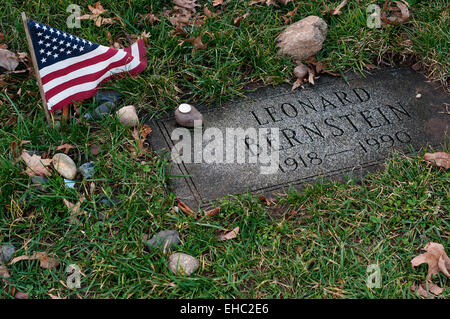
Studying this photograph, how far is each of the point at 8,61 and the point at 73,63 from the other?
75cm

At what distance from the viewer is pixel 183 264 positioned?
257 cm

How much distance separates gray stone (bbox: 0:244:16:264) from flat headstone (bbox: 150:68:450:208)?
94 centimetres

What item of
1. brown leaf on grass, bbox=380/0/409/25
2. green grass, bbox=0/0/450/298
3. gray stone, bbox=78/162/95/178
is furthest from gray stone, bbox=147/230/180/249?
brown leaf on grass, bbox=380/0/409/25

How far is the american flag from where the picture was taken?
9.41ft

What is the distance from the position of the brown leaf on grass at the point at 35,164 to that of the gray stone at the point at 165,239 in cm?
77

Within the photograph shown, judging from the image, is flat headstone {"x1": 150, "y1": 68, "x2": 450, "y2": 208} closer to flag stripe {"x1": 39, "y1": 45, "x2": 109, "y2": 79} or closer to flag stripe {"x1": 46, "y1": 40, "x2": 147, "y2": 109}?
flag stripe {"x1": 46, "y1": 40, "x2": 147, "y2": 109}

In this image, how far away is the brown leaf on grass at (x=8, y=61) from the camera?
137 inches

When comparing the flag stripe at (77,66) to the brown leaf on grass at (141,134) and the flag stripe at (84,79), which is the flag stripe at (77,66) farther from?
the brown leaf on grass at (141,134)

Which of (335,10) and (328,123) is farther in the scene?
(335,10)

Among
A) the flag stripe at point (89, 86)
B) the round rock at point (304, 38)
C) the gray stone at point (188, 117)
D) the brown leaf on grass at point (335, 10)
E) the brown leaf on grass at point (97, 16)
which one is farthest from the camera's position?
the brown leaf on grass at point (335, 10)

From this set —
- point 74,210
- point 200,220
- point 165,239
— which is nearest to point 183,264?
point 165,239

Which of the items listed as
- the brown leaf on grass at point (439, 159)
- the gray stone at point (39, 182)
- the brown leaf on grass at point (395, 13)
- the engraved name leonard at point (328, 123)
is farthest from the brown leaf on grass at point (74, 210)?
the brown leaf on grass at point (395, 13)

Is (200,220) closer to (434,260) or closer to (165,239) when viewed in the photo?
(165,239)
